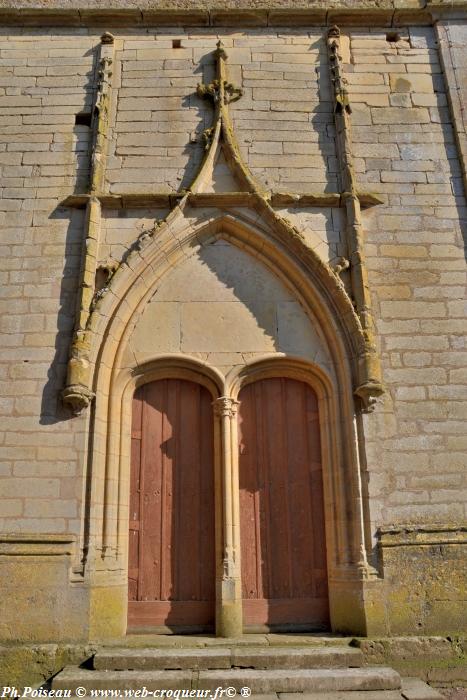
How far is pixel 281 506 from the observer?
5.81 metres

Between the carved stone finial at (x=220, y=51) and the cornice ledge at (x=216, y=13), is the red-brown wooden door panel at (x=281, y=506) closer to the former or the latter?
the carved stone finial at (x=220, y=51)

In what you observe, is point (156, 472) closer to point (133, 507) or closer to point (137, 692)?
point (133, 507)

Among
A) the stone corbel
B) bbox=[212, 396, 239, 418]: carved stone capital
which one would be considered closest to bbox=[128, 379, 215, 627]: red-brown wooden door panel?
bbox=[212, 396, 239, 418]: carved stone capital

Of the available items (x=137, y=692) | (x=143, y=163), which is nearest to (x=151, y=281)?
(x=143, y=163)

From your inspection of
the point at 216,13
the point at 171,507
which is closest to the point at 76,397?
the point at 171,507

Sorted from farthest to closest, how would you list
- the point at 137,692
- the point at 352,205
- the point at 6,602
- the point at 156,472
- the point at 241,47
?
the point at 241,47 < the point at 352,205 < the point at 156,472 < the point at 6,602 < the point at 137,692

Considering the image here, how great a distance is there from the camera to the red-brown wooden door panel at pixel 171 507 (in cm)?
555

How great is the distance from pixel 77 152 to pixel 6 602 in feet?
14.9

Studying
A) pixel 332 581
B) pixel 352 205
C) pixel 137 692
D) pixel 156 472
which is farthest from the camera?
pixel 352 205

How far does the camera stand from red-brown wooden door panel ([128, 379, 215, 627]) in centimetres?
555

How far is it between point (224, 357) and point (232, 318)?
0.42 meters

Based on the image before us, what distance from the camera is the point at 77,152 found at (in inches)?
263

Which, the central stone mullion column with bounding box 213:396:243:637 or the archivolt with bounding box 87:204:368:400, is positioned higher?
the archivolt with bounding box 87:204:368:400

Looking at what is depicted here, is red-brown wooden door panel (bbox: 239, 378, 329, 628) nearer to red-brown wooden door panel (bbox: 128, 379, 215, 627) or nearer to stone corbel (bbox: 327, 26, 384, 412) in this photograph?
red-brown wooden door panel (bbox: 128, 379, 215, 627)
